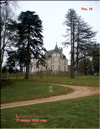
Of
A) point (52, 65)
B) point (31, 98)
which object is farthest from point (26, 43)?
point (52, 65)

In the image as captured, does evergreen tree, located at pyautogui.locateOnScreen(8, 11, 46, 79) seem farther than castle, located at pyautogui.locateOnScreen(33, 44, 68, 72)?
No

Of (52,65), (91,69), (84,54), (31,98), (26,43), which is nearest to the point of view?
(31,98)

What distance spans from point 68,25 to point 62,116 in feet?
87.4

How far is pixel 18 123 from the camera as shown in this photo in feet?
15.3

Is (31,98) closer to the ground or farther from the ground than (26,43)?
closer to the ground

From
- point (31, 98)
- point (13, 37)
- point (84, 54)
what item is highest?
point (13, 37)

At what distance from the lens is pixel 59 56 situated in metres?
69.2

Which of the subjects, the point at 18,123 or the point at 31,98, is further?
the point at 31,98

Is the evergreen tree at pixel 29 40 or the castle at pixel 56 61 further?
the castle at pixel 56 61

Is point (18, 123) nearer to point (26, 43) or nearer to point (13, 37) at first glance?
point (13, 37)

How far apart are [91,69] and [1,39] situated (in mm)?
36333

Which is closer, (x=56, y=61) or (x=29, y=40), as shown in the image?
(x=29, y=40)

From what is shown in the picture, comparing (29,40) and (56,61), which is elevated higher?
(29,40)

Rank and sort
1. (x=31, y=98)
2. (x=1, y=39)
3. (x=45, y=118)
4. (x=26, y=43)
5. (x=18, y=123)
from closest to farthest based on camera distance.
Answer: (x=18, y=123) < (x=45, y=118) < (x=31, y=98) < (x=1, y=39) < (x=26, y=43)
